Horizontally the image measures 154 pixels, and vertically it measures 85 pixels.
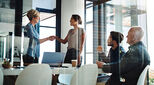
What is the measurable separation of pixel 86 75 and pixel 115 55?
1.43ft

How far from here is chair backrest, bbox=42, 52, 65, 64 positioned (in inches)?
88.1

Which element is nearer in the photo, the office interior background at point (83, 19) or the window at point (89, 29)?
the office interior background at point (83, 19)

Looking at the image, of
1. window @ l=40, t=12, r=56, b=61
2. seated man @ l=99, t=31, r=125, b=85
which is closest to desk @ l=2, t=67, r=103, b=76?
seated man @ l=99, t=31, r=125, b=85

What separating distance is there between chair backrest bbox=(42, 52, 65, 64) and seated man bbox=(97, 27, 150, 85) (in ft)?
2.55

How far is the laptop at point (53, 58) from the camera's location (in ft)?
7.27

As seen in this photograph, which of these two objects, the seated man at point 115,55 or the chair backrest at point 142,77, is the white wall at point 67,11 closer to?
the seated man at point 115,55

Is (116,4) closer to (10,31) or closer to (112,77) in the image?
(112,77)

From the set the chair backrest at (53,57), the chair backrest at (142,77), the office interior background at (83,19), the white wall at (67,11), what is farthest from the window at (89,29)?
the chair backrest at (142,77)

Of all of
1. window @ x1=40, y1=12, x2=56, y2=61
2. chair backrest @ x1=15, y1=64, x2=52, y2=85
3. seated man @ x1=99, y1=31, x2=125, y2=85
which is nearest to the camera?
chair backrest @ x1=15, y1=64, x2=52, y2=85

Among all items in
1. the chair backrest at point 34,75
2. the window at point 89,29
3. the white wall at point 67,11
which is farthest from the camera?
the window at point 89,29

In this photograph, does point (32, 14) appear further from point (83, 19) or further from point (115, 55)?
point (115, 55)

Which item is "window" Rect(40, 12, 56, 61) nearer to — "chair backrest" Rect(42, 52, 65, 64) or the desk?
"chair backrest" Rect(42, 52, 65, 64)

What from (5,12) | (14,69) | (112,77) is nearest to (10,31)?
(5,12)

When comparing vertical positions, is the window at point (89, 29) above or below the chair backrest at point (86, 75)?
above
